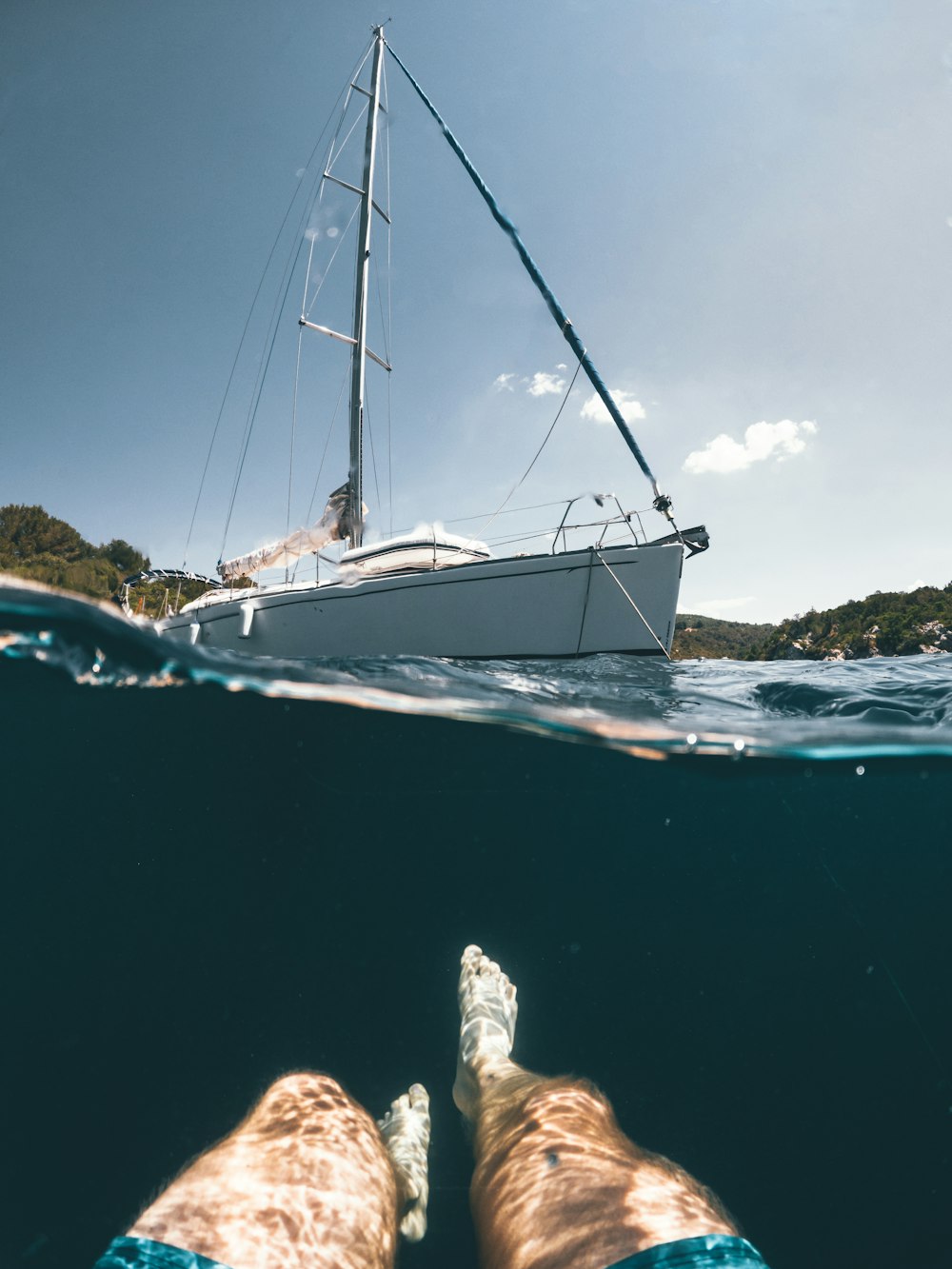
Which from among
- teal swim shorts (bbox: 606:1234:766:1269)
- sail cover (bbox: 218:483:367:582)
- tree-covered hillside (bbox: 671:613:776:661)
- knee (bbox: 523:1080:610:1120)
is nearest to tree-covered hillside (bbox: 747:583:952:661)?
tree-covered hillside (bbox: 671:613:776:661)

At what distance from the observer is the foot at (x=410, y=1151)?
10.5 ft

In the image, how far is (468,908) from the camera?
942cm

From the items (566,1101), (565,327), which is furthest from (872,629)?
(566,1101)

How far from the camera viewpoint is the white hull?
8.64 meters

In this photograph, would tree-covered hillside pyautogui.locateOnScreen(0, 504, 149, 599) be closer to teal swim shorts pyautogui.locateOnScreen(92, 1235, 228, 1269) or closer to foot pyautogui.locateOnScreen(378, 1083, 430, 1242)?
teal swim shorts pyautogui.locateOnScreen(92, 1235, 228, 1269)

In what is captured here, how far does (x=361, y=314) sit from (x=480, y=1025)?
16007mm

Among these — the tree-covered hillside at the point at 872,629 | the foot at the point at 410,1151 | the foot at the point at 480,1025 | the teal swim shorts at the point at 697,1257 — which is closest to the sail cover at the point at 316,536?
the foot at the point at 480,1025

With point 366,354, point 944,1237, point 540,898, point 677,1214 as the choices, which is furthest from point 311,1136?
point 366,354

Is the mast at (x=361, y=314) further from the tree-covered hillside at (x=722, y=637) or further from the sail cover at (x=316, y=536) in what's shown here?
the tree-covered hillside at (x=722, y=637)

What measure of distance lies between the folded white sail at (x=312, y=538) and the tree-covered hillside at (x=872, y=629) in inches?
601

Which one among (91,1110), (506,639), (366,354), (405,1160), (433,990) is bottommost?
(433,990)

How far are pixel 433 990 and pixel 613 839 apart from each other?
17.5ft

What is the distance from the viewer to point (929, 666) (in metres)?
7.09

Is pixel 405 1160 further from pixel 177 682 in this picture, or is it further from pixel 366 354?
pixel 366 354
